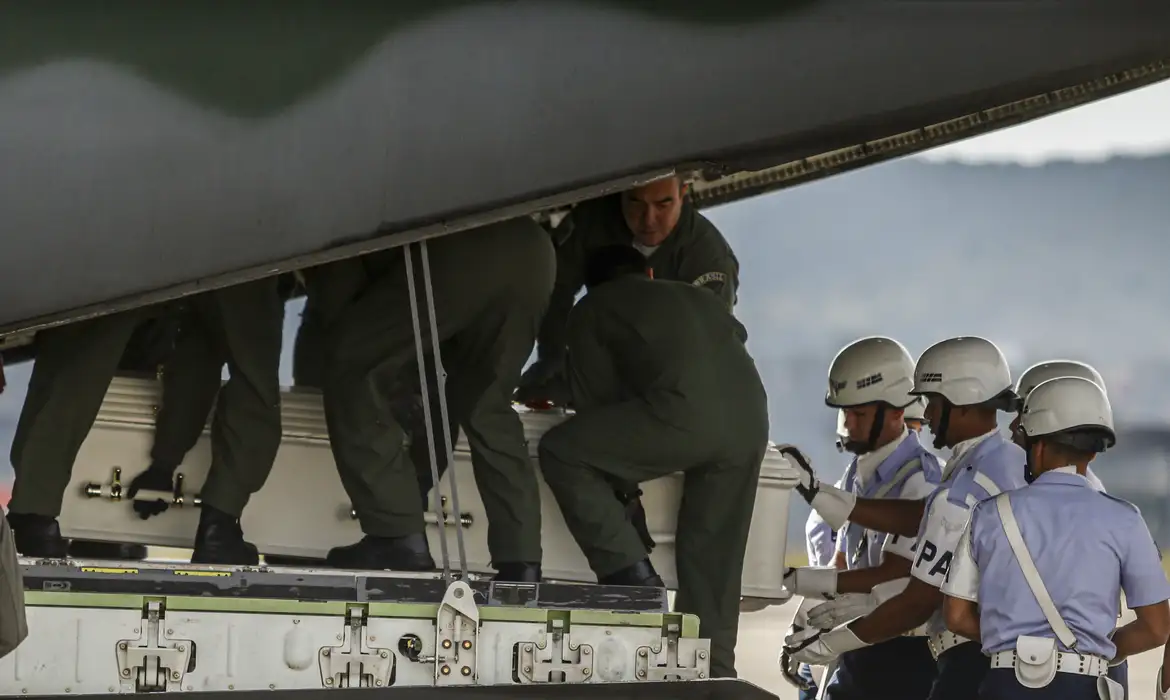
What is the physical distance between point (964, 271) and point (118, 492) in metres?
15.7

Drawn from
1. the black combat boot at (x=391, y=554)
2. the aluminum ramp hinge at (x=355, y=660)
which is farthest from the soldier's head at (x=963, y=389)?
the aluminum ramp hinge at (x=355, y=660)

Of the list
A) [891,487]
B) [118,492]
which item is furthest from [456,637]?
[891,487]

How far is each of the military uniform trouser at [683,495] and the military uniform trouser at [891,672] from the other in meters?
0.69

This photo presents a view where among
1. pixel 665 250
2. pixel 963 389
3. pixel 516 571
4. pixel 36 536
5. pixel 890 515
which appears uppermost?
pixel 665 250

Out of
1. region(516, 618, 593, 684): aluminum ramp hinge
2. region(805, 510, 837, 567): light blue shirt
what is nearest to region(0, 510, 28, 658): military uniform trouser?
region(516, 618, 593, 684): aluminum ramp hinge

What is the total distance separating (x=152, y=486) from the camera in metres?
4.34

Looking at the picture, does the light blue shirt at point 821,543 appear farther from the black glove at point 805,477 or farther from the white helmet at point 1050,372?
the white helmet at point 1050,372

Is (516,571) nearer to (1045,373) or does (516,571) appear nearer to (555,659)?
(555,659)

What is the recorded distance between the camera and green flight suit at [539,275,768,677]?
173 inches

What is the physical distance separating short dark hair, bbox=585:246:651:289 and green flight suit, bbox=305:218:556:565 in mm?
342

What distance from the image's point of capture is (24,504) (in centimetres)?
411

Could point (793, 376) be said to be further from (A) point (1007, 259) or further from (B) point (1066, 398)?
(B) point (1066, 398)

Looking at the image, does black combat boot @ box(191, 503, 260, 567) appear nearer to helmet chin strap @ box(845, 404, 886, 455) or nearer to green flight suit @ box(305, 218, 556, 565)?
green flight suit @ box(305, 218, 556, 565)

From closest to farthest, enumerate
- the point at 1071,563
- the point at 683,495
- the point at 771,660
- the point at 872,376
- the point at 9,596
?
the point at 9,596, the point at 1071,563, the point at 683,495, the point at 872,376, the point at 771,660
